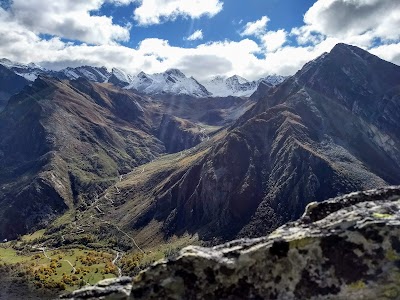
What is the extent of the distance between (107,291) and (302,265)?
280 inches

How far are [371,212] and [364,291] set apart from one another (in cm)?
282

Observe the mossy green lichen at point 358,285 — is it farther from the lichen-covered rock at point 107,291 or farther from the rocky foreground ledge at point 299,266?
the lichen-covered rock at point 107,291

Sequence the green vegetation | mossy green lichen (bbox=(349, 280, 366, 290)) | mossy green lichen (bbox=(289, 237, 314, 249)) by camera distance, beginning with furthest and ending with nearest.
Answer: the green vegetation → mossy green lichen (bbox=(289, 237, 314, 249)) → mossy green lichen (bbox=(349, 280, 366, 290))

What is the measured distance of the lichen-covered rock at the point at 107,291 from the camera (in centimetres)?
1505

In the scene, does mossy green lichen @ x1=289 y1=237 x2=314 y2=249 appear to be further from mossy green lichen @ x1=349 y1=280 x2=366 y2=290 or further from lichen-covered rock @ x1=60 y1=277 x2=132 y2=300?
lichen-covered rock @ x1=60 y1=277 x2=132 y2=300

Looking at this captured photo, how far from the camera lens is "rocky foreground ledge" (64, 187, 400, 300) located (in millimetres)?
13086

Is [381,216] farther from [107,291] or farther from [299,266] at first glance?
[107,291]

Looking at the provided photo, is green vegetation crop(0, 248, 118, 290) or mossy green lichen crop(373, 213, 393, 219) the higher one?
mossy green lichen crop(373, 213, 393, 219)

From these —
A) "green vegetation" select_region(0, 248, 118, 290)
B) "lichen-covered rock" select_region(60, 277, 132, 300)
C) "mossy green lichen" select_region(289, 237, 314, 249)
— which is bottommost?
"green vegetation" select_region(0, 248, 118, 290)

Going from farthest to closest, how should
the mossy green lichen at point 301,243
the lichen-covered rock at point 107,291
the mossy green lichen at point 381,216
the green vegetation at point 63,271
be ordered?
1. the green vegetation at point 63,271
2. the lichen-covered rock at point 107,291
3. the mossy green lichen at point 381,216
4. the mossy green lichen at point 301,243

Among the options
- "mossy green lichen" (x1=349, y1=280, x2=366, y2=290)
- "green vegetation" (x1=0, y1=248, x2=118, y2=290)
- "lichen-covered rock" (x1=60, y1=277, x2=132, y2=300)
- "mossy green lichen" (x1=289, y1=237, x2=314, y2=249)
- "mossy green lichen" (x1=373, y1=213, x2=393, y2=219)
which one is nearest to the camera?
"mossy green lichen" (x1=349, y1=280, x2=366, y2=290)

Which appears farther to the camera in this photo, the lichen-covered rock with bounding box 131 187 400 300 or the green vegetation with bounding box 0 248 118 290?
the green vegetation with bounding box 0 248 118 290

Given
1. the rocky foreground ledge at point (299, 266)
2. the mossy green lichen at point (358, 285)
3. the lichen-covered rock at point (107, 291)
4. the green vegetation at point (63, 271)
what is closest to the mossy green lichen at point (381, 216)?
the rocky foreground ledge at point (299, 266)

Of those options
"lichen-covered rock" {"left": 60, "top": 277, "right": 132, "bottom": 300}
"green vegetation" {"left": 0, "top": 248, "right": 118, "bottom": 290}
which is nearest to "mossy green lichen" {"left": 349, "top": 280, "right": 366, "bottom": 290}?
"lichen-covered rock" {"left": 60, "top": 277, "right": 132, "bottom": 300}
